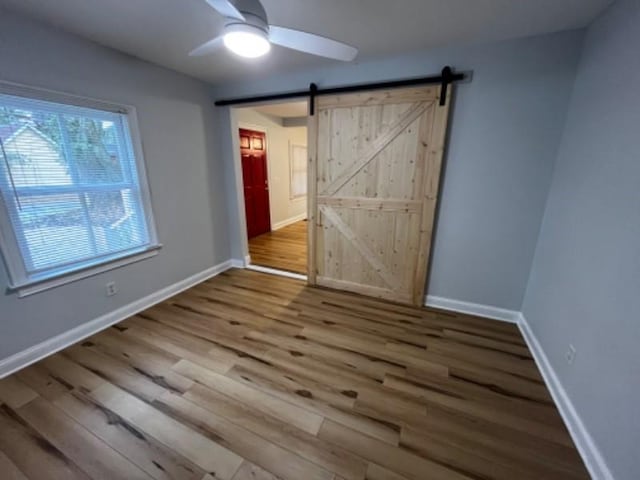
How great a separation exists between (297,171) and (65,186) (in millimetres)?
5107

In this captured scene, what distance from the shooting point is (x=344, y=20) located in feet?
6.09

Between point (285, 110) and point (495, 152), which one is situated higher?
point (285, 110)

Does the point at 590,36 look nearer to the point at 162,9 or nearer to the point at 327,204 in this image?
the point at 327,204

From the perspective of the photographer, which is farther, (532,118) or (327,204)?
(327,204)

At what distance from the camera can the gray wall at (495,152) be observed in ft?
6.82

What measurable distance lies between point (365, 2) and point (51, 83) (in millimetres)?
2305

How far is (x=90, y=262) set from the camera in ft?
7.56

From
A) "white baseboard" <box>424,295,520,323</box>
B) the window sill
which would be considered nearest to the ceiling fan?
the window sill

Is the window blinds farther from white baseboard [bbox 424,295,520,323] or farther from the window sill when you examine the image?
white baseboard [bbox 424,295,520,323]

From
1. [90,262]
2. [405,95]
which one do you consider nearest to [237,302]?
[90,262]

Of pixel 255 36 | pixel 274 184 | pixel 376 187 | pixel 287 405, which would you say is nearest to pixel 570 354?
pixel 287 405

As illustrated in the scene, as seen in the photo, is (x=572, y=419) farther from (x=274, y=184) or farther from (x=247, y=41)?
(x=274, y=184)

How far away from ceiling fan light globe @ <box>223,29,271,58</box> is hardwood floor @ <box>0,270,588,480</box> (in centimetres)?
207

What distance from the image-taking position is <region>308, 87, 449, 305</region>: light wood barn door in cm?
248
